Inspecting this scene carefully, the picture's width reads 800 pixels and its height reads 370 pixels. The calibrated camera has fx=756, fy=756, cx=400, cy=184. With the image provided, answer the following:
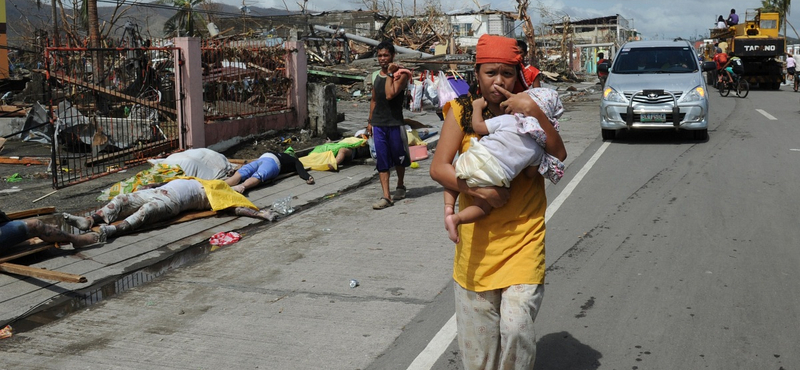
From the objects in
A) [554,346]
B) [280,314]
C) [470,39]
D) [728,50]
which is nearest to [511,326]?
[554,346]

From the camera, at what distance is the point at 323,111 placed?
15.3 meters

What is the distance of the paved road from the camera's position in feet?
15.2

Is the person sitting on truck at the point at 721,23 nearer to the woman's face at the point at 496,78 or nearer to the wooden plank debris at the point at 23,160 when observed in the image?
the wooden plank debris at the point at 23,160

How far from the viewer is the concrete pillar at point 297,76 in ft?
51.1

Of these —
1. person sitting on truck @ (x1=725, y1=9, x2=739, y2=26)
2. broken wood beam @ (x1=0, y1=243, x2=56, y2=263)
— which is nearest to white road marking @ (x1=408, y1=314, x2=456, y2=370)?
broken wood beam @ (x1=0, y1=243, x2=56, y2=263)

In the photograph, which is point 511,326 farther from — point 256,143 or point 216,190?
point 256,143

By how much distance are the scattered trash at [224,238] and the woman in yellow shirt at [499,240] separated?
15.8ft

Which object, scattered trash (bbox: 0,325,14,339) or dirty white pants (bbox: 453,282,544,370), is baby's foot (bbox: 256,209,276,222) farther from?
dirty white pants (bbox: 453,282,544,370)

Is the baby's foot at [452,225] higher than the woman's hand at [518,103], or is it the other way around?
the woman's hand at [518,103]

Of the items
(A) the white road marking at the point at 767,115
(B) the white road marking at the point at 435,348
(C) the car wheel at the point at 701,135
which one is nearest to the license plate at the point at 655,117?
(C) the car wheel at the point at 701,135

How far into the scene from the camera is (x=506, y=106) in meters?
3.32

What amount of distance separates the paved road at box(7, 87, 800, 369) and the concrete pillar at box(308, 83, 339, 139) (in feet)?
18.9

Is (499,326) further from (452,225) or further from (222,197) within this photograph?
(222,197)

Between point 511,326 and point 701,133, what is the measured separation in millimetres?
12080
